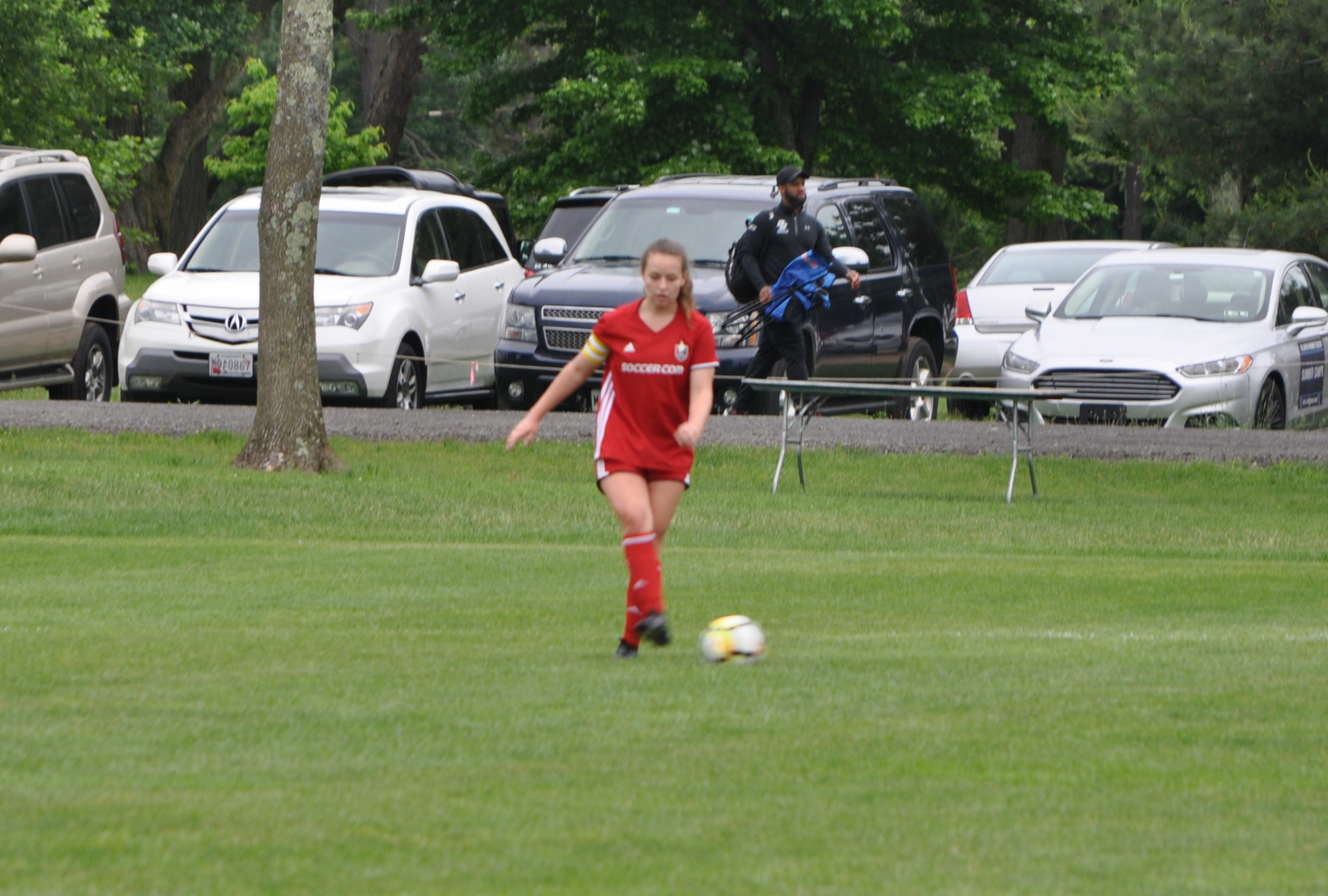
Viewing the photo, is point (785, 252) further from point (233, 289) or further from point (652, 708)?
point (652, 708)

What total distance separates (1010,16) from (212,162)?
1316cm

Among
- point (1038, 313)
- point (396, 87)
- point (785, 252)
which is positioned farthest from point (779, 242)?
point (396, 87)

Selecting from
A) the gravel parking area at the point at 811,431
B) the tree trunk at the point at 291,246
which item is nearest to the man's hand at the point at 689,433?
the tree trunk at the point at 291,246

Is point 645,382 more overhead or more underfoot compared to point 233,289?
more overhead

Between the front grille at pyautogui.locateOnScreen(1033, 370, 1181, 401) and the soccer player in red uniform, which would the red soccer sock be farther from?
the front grille at pyautogui.locateOnScreen(1033, 370, 1181, 401)

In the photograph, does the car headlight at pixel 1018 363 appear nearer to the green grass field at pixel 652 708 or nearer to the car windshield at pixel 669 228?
the car windshield at pixel 669 228

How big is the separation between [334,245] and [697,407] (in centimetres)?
1111

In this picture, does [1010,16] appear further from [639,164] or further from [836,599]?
[836,599]

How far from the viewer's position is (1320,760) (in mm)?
5719

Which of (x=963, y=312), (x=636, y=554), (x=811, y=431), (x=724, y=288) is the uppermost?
(x=724, y=288)

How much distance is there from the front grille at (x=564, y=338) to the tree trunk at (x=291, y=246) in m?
3.01

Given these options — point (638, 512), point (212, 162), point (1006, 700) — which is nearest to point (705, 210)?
point (638, 512)

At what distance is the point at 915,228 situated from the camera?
18.8 m

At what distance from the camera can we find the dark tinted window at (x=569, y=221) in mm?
22344
